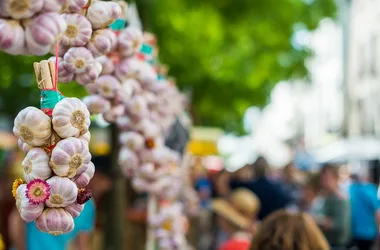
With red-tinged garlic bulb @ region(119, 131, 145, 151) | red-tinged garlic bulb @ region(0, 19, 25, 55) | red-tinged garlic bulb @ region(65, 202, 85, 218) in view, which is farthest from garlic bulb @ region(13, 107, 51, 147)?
red-tinged garlic bulb @ region(119, 131, 145, 151)

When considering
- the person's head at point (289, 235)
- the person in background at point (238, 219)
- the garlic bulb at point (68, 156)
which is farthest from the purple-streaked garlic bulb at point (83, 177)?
the person in background at point (238, 219)

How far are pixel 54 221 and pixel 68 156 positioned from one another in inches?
8.3

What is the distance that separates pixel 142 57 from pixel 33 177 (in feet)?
7.44

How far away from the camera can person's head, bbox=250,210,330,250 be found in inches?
147

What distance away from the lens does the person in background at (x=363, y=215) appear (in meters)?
9.30

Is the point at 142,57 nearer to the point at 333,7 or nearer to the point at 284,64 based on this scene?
the point at 333,7

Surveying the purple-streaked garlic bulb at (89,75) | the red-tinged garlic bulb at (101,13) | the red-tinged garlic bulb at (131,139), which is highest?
the red-tinged garlic bulb at (101,13)

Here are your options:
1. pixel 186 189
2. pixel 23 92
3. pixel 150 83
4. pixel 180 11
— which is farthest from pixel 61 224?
pixel 23 92

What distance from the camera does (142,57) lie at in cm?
463

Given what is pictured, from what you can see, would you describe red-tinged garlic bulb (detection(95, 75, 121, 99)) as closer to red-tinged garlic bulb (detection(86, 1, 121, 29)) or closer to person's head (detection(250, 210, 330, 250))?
red-tinged garlic bulb (detection(86, 1, 121, 29))

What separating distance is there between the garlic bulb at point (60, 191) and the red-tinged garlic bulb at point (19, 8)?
→ 1.99 feet

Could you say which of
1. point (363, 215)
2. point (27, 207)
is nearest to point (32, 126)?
point (27, 207)

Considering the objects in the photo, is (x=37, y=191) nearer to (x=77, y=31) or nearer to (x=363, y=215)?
(x=77, y=31)

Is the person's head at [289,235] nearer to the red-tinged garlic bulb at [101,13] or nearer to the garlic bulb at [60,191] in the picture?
the red-tinged garlic bulb at [101,13]
